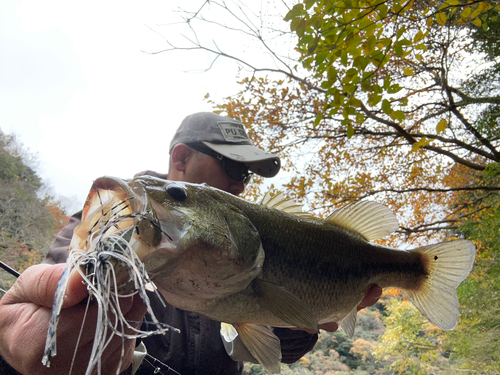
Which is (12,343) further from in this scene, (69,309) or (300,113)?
(300,113)

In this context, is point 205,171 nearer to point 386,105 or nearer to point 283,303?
point 283,303

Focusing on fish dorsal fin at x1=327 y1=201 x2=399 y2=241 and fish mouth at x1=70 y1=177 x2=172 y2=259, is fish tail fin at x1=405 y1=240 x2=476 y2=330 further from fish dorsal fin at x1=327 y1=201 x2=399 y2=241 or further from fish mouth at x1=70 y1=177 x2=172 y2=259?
fish mouth at x1=70 y1=177 x2=172 y2=259

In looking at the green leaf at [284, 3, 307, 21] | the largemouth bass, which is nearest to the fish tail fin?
the largemouth bass

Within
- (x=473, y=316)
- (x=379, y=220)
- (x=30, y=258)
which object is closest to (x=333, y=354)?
(x=473, y=316)

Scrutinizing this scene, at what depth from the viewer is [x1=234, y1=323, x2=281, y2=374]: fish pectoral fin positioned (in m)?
1.20

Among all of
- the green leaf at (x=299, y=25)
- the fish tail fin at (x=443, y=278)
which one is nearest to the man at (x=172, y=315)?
the fish tail fin at (x=443, y=278)

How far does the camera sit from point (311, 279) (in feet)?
4.10

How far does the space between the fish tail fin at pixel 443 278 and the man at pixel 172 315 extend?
0.97 ft

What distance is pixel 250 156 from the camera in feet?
6.96

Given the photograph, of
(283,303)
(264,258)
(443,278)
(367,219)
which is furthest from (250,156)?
(443,278)

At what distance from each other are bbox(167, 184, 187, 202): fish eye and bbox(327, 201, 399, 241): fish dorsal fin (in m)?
0.87

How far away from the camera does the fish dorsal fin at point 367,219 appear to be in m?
1.54

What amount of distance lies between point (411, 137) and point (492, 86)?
133cm

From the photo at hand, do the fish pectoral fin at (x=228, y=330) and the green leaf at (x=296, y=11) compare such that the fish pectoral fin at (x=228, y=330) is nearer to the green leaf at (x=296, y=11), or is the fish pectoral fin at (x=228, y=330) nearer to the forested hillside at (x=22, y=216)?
the green leaf at (x=296, y=11)
